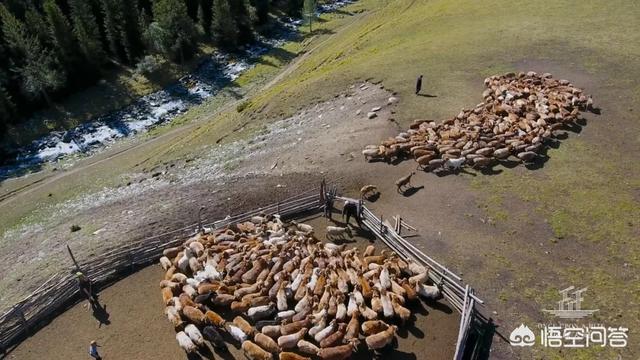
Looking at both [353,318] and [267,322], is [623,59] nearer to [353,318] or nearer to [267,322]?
[353,318]

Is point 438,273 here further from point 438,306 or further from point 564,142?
point 564,142

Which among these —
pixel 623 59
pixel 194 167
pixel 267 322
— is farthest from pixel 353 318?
pixel 623 59

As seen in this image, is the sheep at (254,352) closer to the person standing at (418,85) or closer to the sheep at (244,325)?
the sheep at (244,325)

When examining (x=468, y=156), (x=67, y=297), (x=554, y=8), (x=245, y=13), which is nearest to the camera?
(x=67, y=297)

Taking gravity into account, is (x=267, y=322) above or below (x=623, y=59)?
below

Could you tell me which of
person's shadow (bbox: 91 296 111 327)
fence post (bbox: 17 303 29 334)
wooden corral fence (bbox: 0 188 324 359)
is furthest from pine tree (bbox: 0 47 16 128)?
person's shadow (bbox: 91 296 111 327)

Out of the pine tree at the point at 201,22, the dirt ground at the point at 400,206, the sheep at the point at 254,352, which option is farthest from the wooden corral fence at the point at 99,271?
the pine tree at the point at 201,22

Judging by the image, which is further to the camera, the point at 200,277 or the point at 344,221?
the point at 344,221
